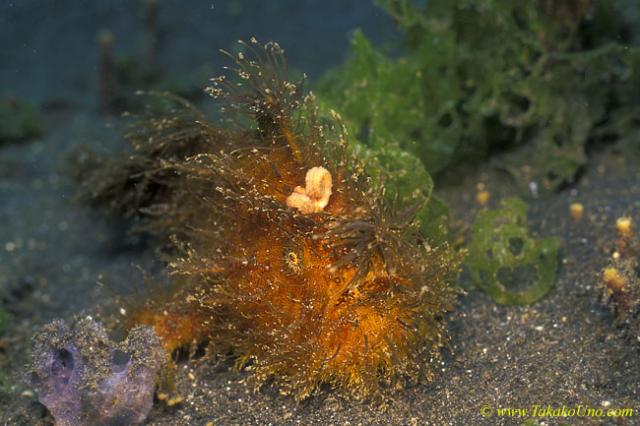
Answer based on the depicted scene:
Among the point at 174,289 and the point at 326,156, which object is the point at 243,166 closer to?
the point at 326,156

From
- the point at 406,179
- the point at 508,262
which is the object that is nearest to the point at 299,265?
the point at 406,179

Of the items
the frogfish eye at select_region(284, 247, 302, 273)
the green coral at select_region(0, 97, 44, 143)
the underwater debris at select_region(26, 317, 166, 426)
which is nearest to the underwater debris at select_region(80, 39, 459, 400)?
the frogfish eye at select_region(284, 247, 302, 273)

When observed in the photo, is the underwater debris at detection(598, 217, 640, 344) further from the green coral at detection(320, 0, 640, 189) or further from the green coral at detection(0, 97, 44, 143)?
the green coral at detection(0, 97, 44, 143)

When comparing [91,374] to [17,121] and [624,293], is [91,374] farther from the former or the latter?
[17,121]

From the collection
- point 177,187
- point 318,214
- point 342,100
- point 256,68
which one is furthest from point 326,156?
point 342,100

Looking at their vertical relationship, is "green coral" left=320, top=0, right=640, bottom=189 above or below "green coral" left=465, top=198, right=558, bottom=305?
above
